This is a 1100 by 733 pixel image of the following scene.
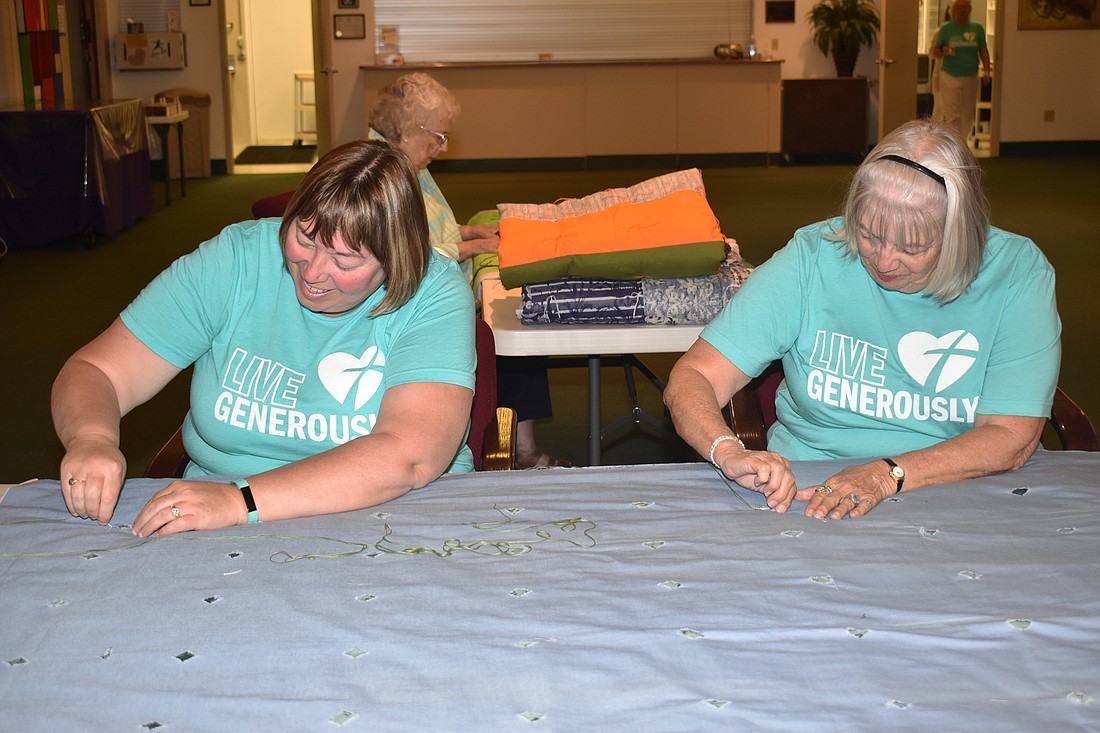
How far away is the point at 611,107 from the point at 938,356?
11.1 m

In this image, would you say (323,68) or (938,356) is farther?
(323,68)

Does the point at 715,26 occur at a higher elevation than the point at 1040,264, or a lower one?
higher

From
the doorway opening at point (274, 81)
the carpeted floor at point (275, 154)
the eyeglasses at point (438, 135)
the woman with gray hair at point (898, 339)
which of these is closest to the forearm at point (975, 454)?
the woman with gray hair at point (898, 339)

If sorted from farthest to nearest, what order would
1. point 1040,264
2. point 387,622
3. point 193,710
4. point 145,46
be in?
point 145,46
point 1040,264
point 387,622
point 193,710

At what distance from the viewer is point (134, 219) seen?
9.28m

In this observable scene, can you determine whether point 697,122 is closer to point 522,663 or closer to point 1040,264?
point 1040,264

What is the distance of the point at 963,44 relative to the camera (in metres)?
12.5

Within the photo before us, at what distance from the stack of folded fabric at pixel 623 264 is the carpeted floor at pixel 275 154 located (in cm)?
1139

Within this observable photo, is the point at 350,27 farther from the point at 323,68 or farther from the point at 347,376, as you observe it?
the point at 347,376

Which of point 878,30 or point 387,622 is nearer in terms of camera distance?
point 387,622

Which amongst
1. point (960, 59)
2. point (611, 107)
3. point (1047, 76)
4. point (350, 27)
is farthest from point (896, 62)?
point (350, 27)

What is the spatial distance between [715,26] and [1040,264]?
1167 cm

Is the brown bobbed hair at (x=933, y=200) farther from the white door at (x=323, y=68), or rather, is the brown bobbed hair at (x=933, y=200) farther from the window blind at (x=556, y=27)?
the window blind at (x=556, y=27)

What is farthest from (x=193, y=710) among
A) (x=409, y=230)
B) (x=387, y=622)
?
(x=409, y=230)
